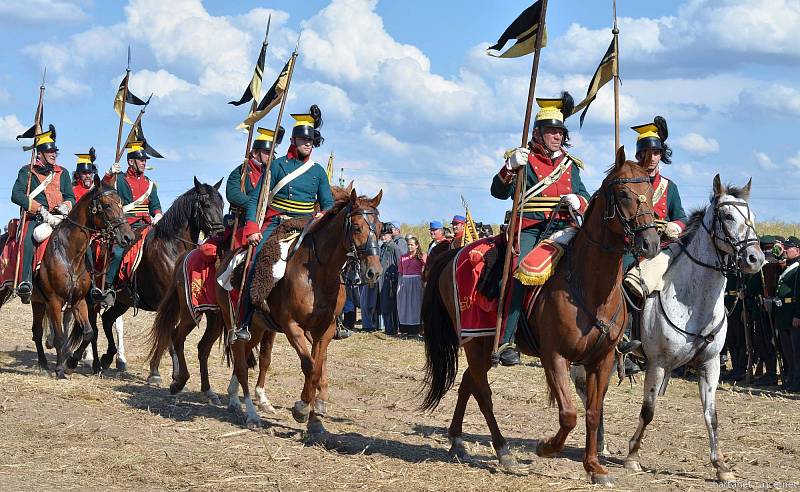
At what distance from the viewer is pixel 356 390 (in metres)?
14.3

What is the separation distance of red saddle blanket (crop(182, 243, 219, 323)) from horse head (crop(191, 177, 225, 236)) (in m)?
1.15

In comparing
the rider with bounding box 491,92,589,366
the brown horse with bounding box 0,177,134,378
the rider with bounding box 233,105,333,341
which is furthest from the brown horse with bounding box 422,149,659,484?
the brown horse with bounding box 0,177,134,378

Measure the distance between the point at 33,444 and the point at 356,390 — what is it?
5304 millimetres

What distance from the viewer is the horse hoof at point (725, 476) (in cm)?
907

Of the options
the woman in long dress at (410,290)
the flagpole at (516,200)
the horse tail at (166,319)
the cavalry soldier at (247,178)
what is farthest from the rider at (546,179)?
the woman in long dress at (410,290)

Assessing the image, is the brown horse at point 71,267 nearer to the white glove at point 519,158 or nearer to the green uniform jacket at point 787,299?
the white glove at point 519,158

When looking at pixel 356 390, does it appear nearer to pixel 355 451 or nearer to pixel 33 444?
pixel 355 451

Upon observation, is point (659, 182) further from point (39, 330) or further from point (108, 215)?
point (39, 330)

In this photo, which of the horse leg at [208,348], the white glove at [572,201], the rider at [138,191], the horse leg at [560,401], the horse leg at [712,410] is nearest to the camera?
the horse leg at [560,401]

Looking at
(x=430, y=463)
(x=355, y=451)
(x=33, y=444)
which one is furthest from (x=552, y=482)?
(x=33, y=444)

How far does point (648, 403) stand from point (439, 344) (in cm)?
210

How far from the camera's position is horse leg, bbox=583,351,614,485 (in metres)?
8.67

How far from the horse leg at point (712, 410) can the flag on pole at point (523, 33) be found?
133 inches

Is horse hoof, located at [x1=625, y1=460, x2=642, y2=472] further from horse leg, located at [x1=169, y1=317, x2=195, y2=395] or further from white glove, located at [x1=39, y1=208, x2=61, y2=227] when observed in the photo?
white glove, located at [x1=39, y1=208, x2=61, y2=227]
